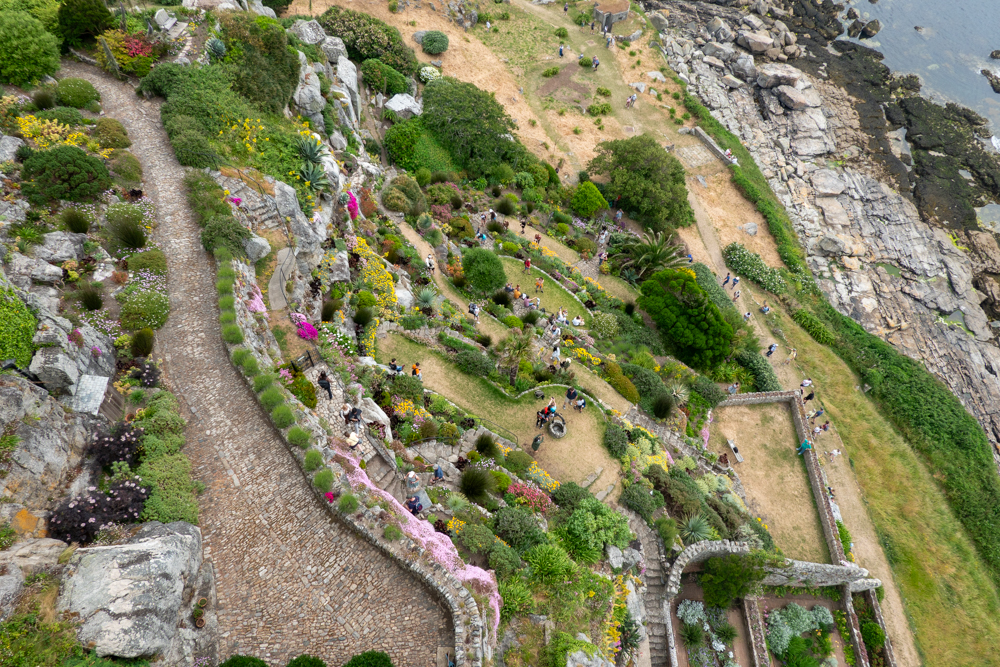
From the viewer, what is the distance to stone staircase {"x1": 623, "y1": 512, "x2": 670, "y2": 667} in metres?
23.0

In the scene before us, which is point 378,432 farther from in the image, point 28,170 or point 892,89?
point 892,89

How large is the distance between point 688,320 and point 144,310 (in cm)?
3380

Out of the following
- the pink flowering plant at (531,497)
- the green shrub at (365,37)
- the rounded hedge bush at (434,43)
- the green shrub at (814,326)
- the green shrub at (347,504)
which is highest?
the rounded hedge bush at (434,43)

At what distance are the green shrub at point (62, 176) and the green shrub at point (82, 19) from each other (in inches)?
486

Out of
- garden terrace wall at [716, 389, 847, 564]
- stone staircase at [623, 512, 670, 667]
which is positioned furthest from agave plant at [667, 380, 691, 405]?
stone staircase at [623, 512, 670, 667]

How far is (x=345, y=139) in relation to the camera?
36.0 metres

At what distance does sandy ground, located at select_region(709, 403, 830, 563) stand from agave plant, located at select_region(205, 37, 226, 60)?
135 feet

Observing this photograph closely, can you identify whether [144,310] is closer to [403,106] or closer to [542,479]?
[542,479]

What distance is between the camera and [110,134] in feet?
78.5

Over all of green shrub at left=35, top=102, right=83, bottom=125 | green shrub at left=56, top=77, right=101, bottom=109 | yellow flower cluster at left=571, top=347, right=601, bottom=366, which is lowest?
yellow flower cluster at left=571, top=347, right=601, bottom=366

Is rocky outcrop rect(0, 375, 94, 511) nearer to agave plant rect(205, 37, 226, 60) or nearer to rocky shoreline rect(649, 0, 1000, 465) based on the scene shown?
agave plant rect(205, 37, 226, 60)

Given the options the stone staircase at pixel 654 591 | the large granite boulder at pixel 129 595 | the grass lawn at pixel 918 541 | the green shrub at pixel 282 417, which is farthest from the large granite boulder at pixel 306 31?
the grass lawn at pixel 918 541

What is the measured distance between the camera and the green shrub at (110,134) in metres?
23.8

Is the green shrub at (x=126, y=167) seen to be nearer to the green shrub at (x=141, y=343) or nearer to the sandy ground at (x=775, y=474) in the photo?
the green shrub at (x=141, y=343)
